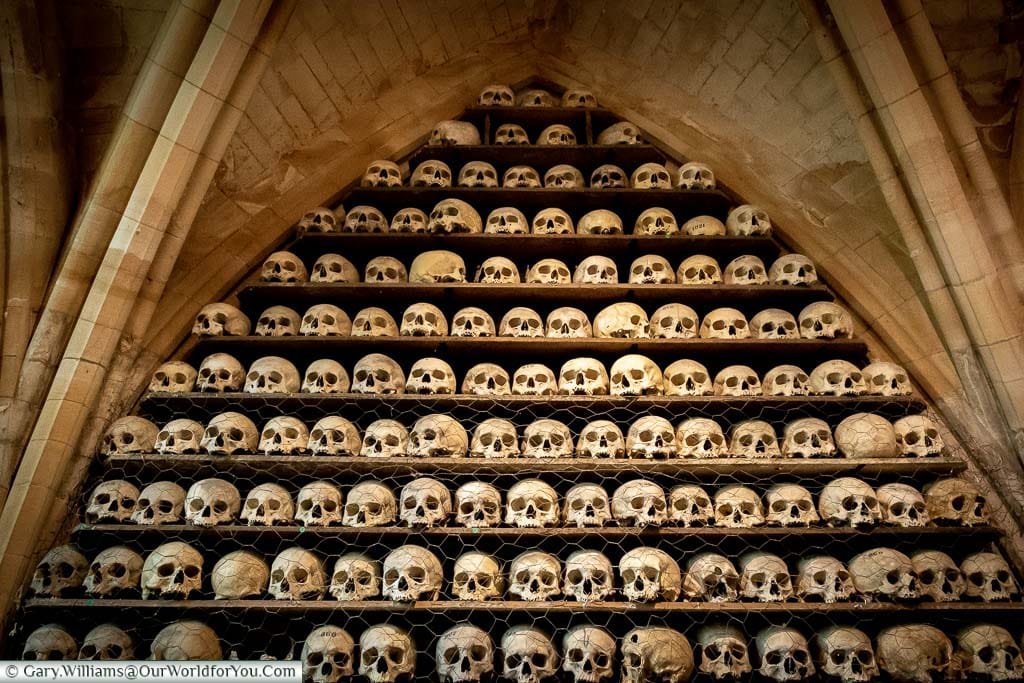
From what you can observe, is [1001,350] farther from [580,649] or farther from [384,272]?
[384,272]

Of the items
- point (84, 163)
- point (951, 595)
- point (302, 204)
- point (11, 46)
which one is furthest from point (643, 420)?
point (11, 46)

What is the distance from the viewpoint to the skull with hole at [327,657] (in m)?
4.06

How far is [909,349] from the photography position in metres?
5.41

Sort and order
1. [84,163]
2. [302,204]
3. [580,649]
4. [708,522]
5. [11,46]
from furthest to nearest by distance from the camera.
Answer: [302,204] → [84,163] → [11,46] → [708,522] → [580,649]

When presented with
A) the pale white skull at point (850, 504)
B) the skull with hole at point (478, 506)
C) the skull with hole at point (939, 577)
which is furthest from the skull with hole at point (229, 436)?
the skull with hole at point (939, 577)

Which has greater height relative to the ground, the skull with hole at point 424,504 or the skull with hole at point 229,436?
the skull with hole at point 229,436

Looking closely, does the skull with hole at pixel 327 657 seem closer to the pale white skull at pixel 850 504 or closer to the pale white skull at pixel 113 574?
the pale white skull at pixel 113 574

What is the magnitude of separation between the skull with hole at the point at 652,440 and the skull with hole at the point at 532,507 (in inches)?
22.0

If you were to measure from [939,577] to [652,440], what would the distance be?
1.69 m

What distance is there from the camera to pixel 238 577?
4301 mm

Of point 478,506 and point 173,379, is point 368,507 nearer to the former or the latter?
point 478,506

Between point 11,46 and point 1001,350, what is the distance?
6452 mm

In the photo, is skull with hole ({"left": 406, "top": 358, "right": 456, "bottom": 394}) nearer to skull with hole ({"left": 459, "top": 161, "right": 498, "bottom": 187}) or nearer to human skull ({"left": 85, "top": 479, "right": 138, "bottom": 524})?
skull with hole ({"left": 459, "top": 161, "right": 498, "bottom": 187})

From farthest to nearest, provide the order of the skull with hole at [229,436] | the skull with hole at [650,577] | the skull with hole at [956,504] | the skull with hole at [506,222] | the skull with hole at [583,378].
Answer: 1. the skull with hole at [506,222]
2. the skull with hole at [583,378]
3. the skull with hole at [229,436]
4. the skull with hole at [956,504]
5. the skull with hole at [650,577]
